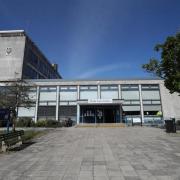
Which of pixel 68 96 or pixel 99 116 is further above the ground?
pixel 68 96

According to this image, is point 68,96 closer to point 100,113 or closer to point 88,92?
point 88,92

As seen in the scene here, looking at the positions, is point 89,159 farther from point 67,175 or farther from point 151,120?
point 151,120

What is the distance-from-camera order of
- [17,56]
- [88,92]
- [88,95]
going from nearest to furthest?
[88,95] → [88,92] → [17,56]

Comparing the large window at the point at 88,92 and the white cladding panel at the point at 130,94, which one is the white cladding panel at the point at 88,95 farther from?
the white cladding panel at the point at 130,94

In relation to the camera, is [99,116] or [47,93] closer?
[99,116]

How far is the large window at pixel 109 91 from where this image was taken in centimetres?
3628

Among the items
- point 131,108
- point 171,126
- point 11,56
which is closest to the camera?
point 171,126

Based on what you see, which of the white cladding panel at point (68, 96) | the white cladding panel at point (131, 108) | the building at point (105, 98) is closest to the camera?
the building at point (105, 98)

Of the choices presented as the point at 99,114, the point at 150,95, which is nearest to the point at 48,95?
the point at 99,114

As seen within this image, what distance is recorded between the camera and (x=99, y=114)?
3350cm

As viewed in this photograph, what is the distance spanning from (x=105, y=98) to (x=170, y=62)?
18.6m

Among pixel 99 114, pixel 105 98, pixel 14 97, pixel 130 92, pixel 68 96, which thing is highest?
pixel 130 92

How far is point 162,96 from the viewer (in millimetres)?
35500

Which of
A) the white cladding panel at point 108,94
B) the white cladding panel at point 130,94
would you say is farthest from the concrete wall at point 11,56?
the white cladding panel at point 130,94
